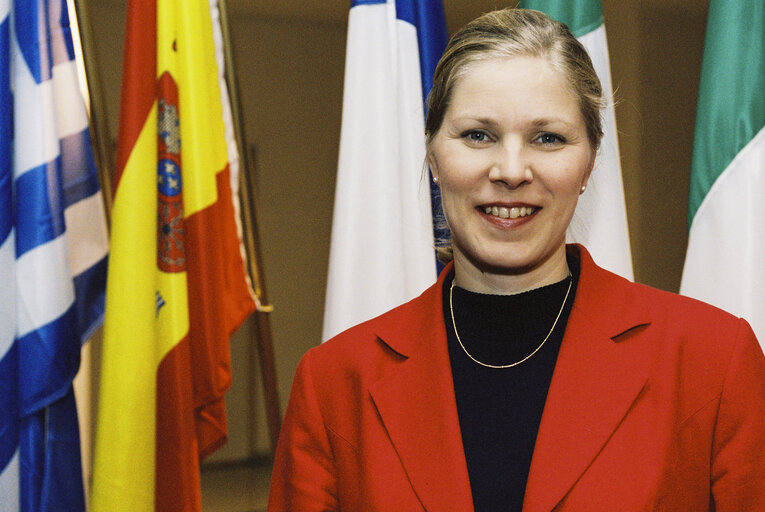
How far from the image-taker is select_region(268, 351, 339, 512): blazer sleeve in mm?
1081

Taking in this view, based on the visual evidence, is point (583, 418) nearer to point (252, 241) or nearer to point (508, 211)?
point (508, 211)

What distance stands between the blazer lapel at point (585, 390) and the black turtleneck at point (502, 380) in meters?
0.03

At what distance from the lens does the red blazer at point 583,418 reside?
93 cm

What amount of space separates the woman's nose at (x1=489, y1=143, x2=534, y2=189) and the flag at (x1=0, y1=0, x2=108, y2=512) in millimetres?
1006

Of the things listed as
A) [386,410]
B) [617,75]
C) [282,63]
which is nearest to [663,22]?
[617,75]

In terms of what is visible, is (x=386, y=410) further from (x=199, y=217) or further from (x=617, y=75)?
(x=617, y=75)

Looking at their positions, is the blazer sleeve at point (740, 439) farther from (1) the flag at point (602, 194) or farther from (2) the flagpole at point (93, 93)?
(2) the flagpole at point (93, 93)

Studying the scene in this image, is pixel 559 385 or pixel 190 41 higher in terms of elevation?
pixel 190 41

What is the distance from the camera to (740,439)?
93 centimetres

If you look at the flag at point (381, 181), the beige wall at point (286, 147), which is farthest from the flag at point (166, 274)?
the beige wall at point (286, 147)

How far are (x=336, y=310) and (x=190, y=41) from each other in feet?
2.22

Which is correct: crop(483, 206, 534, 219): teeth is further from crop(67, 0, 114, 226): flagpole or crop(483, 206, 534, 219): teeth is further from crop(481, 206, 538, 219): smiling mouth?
crop(67, 0, 114, 226): flagpole

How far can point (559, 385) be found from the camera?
1.00m

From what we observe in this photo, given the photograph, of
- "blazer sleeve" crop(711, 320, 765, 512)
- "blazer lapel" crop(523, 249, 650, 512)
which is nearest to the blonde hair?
"blazer lapel" crop(523, 249, 650, 512)
